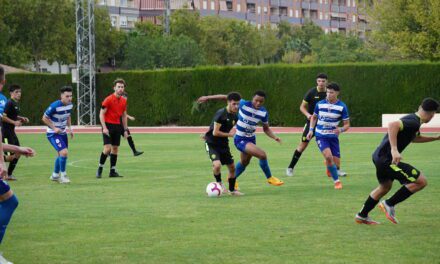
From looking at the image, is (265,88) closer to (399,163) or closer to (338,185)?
(338,185)

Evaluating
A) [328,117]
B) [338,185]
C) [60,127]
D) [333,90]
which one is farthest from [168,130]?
[338,185]

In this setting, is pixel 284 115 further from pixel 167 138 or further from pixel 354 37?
pixel 354 37

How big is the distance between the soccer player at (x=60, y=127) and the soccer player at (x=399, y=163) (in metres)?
8.17

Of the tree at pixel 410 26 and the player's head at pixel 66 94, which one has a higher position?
the tree at pixel 410 26

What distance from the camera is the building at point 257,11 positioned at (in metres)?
103

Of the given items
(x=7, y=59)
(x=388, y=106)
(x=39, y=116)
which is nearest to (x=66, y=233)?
(x=388, y=106)

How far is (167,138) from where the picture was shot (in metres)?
35.6

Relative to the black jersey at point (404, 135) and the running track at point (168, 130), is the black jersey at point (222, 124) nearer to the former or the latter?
the black jersey at point (404, 135)

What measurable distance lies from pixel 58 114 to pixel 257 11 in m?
108

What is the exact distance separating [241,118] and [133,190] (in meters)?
2.32

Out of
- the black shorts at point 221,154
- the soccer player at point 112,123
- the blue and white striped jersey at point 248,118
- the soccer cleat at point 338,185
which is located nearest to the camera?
the black shorts at point 221,154

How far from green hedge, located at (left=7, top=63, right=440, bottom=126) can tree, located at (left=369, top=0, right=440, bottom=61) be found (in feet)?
34.5

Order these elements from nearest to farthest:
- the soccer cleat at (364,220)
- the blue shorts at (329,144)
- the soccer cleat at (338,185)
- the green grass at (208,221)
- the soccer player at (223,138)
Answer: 1. the green grass at (208,221)
2. the soccer cleat at (364,220)
3. the soccer player at (223,138)
4. the soccer cleat at (338,185)
5. the blue shorts at (329,144)

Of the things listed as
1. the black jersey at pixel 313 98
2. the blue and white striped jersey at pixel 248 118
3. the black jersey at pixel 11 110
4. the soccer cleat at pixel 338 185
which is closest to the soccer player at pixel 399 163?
the soccer cleat at pixel 338 185
